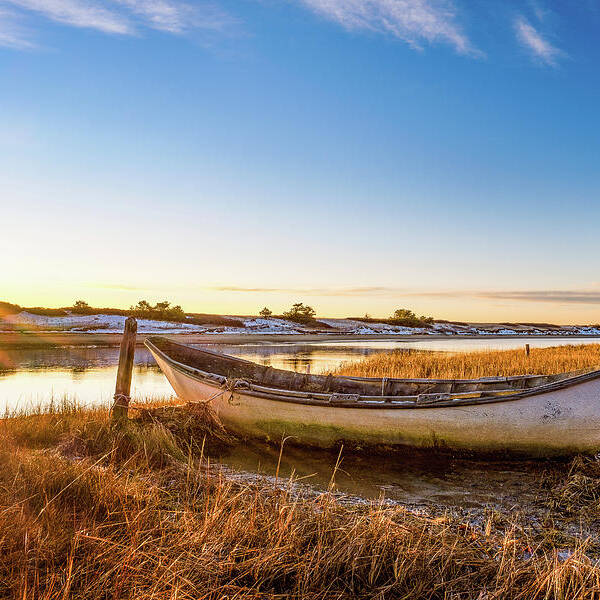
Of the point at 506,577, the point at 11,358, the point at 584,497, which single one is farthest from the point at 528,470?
the point at 11,358

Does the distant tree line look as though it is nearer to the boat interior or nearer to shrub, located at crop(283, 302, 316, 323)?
shrub, located at crop(283, 302, 316, 323)

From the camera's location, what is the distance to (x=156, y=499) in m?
4.66

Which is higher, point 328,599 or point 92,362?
point 328,599

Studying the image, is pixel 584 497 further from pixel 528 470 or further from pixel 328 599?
pixel 328 599

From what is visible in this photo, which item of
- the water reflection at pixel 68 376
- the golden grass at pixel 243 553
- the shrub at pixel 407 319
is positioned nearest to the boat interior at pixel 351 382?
the water reflection at pixel 68 376

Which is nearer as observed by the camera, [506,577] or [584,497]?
[506,577]

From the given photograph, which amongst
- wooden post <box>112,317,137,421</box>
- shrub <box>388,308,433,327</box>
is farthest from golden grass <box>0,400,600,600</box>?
shrub <box>388,308,433,327</box>

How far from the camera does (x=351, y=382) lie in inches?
416

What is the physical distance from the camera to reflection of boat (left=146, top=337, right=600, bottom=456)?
23.0 feet

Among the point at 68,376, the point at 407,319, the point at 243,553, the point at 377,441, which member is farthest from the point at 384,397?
the point at 407,319

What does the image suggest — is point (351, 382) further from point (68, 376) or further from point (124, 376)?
point (68, 376)

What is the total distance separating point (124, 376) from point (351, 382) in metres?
4.50

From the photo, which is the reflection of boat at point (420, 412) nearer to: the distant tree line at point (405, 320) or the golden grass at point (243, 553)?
the golden grass at point (243, 553)

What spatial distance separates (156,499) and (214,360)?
741 centimetres
